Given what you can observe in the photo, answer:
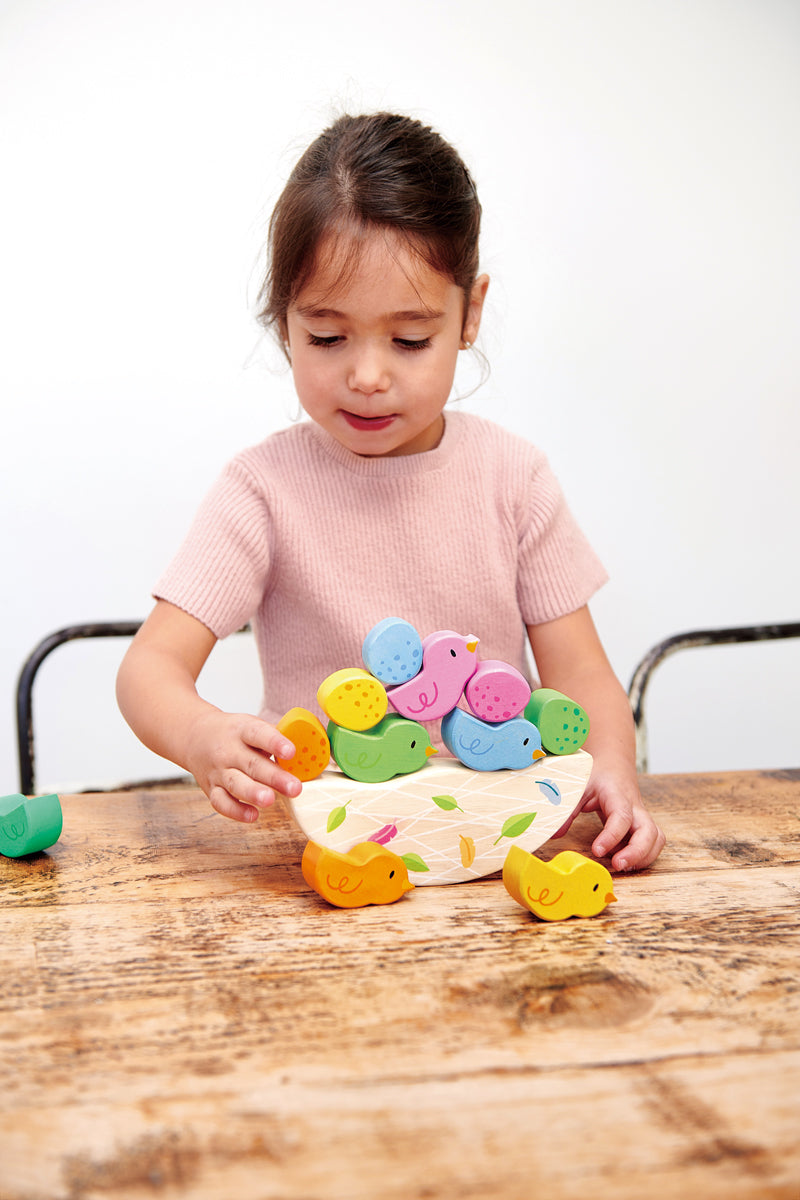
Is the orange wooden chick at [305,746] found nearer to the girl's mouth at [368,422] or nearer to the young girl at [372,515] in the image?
the young girl at [372,515]

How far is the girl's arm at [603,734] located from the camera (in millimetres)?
640

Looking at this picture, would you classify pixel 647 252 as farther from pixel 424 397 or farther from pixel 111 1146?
pixel 111 1146

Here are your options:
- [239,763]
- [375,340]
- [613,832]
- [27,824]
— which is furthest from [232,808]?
[375,340]

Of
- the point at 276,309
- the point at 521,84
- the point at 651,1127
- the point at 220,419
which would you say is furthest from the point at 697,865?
the point at 521,84

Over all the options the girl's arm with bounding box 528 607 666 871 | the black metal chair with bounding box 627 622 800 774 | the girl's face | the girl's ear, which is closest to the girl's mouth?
the girl's face

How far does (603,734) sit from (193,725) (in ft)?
1.04

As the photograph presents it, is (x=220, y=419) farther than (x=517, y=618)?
Yes

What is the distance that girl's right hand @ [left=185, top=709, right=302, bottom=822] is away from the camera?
1.88ft

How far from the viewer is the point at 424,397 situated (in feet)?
2.53

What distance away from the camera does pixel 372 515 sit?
88 centimetres

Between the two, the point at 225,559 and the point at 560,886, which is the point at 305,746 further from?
the point at 225,559

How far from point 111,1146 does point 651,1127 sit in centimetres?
19

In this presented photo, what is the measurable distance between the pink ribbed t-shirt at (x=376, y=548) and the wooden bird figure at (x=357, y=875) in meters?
0.31

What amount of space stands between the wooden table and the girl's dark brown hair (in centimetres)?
44
